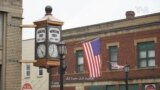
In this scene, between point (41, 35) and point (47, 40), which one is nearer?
point (47, 40)

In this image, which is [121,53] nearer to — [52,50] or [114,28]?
[114,28]

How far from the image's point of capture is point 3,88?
15.6 meters

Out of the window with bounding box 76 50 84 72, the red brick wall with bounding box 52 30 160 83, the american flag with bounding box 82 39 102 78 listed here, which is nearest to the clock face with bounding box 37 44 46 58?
the american flag with bounding box 82 39 102 78

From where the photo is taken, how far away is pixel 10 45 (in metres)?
15.9

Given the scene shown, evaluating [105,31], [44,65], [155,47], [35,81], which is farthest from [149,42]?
[44,65]

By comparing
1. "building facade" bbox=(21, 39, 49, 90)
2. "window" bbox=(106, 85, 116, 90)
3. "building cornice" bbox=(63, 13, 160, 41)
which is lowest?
"window" bbox=(106, 85, 116, 90)

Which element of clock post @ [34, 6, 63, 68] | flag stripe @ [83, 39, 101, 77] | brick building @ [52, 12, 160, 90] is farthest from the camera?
brick building @ [52, 12, 160, 90]

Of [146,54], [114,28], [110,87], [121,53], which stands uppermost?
[114,28]

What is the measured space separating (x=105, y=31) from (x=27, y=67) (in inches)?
500

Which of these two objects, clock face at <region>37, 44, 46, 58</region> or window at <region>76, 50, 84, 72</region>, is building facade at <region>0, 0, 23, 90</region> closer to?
clock face at <region>37, 44, 46, 58</region>

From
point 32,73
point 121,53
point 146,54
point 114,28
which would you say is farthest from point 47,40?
point 32,73

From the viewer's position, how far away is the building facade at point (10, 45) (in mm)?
15656

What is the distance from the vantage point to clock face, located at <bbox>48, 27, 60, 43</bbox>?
13.3 metres

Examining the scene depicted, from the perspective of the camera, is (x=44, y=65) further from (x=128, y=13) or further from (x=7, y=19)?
(x=128, y=13)
